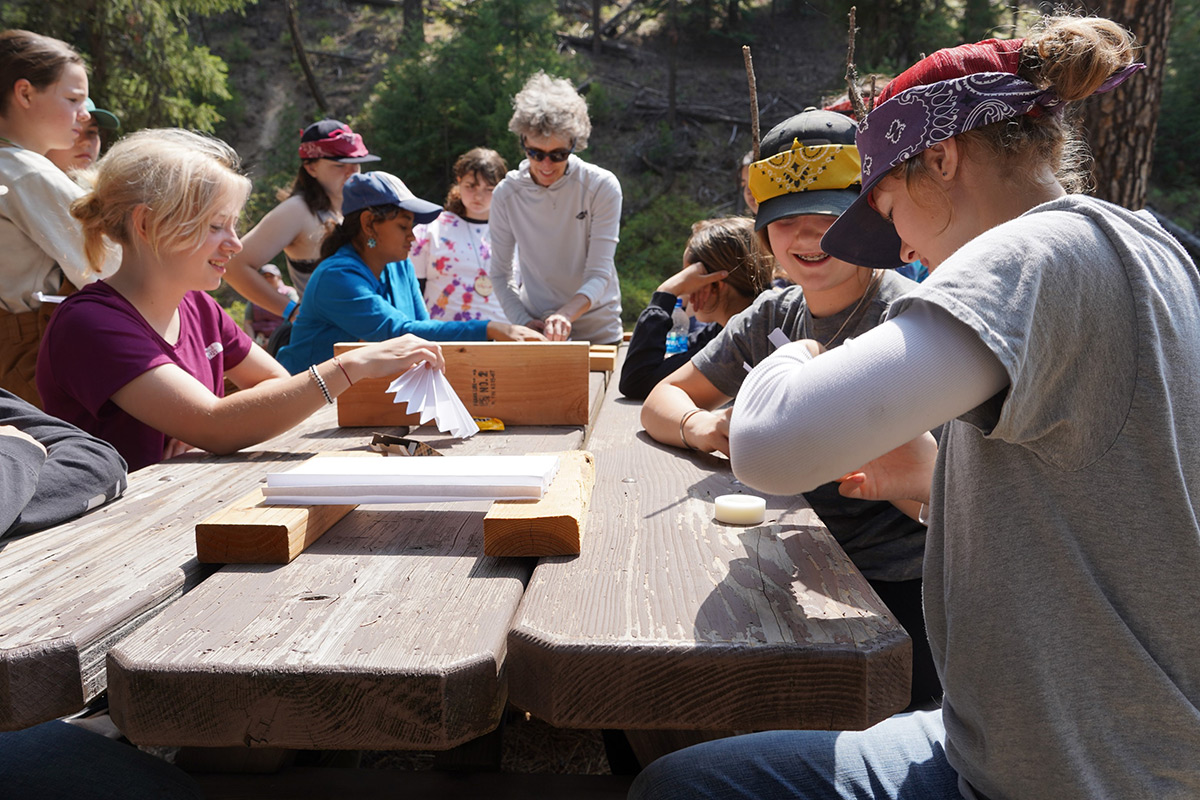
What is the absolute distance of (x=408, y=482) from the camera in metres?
1.44

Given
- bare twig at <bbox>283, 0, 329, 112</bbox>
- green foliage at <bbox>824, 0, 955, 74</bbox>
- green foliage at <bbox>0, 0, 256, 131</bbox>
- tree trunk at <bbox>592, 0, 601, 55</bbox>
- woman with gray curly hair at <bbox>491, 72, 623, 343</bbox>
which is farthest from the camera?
tree trunk at <bbox>592, 0, 601, 55</bbox>

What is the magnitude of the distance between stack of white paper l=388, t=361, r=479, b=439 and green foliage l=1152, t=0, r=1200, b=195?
572 inches

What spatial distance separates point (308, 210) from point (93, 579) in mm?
3643

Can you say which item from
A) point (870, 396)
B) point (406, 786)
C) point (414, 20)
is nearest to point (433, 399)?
point (406, 786)

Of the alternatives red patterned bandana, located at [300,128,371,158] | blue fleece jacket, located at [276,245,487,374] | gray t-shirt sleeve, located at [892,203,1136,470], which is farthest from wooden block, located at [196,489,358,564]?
red patterned bandana, located at [300,128,371,158]

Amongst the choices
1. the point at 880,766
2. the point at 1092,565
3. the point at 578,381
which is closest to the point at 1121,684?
the point at 1092,565

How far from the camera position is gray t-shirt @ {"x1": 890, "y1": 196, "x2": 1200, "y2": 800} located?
849 millimetres

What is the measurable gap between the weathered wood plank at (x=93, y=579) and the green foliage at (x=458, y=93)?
1253 cm

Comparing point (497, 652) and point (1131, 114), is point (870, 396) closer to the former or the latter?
point (497, 652)

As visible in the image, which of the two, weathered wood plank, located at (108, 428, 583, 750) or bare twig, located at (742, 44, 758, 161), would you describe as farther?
bare twig, located at (742, 44, 758, 161)

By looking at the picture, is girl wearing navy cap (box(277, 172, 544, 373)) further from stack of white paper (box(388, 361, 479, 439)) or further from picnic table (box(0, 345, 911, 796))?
picnic table (box(0, 345, 911, 796))

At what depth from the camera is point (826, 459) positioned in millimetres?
870

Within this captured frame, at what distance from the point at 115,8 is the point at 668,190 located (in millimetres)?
8484

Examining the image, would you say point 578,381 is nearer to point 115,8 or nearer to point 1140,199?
point 1140,199
